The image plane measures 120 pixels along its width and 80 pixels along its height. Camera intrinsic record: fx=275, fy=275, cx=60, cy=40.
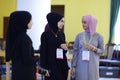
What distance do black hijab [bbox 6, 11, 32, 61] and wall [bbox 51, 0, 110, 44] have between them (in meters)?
5.66

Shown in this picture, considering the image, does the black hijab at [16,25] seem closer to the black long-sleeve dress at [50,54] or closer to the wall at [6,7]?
the black long-sleeve dress at [50,54]

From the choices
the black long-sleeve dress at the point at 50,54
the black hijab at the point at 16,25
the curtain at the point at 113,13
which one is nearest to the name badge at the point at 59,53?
the black long-sleeve dress at the point at 50,54

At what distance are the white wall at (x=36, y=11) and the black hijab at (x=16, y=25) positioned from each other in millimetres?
1951

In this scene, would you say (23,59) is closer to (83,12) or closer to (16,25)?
(16,25)

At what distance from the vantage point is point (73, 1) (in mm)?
8453

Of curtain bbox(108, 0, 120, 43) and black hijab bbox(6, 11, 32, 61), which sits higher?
curtain bbox(108, 0, 120, 43)

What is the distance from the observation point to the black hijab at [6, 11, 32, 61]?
2845 mm

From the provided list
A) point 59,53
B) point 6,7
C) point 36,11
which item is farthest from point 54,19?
point 6,7

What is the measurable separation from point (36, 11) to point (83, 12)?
3758 millimetres

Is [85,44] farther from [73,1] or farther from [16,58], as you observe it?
[73,1]

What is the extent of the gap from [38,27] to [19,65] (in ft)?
6.91

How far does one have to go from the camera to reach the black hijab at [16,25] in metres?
2.84

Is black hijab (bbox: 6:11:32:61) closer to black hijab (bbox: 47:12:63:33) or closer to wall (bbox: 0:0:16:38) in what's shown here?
black hijab (bbox: 47:12:63:33)

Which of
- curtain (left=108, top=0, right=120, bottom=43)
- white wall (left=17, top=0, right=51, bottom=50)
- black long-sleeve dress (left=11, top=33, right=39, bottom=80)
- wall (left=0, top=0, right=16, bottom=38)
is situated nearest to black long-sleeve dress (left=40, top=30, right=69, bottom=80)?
black long-sleeve dress (left=11, top=33, right=39, bottom=80)
